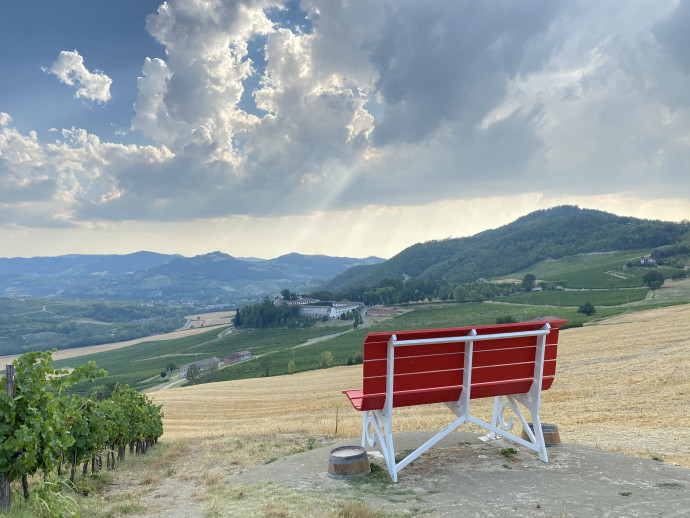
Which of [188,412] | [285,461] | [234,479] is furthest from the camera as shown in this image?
[188,412]

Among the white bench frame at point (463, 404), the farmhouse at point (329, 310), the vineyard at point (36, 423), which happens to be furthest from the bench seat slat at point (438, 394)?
the farmhouse at point (329, 310)

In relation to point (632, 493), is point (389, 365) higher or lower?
higher

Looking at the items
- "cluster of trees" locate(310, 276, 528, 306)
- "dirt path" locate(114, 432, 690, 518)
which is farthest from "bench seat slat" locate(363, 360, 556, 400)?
"cluster of trees" locate(310, 276, 528, 306)

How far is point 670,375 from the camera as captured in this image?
67.2ft

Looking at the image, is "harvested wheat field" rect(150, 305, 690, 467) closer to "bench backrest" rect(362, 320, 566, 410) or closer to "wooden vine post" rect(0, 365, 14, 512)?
"bench backrest" rect(362, 320, 566, 410)

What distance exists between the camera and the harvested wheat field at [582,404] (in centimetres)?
1273

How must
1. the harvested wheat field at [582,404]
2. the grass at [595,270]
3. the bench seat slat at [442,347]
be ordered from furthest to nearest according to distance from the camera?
the grass at [595,270]
the harvested wheat field at [582,404]
the bench seat slat at [442,347]

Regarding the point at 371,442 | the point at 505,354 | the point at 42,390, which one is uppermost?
the point at 505,354

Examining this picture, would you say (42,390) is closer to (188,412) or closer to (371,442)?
(371,442)

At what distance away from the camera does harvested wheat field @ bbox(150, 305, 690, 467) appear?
12727 millimetres

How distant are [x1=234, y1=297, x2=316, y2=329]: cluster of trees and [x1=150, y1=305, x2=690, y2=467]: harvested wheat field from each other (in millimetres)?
106960

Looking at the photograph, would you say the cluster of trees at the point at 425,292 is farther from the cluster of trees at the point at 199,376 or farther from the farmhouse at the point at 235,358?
the cluster of trees at the point at 199,376

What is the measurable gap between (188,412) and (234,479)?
1096 inches

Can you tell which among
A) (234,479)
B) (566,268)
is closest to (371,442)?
(234,479)
